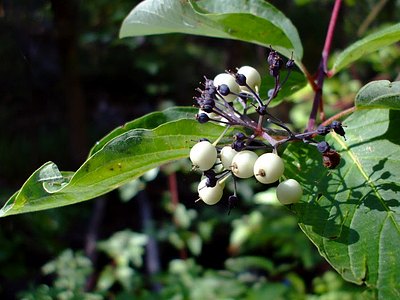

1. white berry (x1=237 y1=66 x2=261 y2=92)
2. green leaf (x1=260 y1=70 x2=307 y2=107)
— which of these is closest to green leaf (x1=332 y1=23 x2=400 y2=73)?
green leaf (x1=260 y1=70 x2=307 y2=107)

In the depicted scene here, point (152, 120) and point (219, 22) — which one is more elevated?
point (219, 22)

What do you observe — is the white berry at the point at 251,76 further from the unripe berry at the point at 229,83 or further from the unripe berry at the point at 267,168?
the unripe berry at the point at 267,168

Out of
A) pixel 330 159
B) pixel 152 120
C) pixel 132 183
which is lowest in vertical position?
pixel 132 183

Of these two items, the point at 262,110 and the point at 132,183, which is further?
the point at 132,183

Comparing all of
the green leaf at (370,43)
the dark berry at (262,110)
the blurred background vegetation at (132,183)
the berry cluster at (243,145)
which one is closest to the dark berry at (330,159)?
the berry cluster at (243,145)

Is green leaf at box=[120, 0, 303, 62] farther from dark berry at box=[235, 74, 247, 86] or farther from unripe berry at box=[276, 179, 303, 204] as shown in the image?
unripe berry at box=[276, 179, 303, 204]

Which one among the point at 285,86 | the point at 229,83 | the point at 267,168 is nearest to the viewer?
the point at 267,168

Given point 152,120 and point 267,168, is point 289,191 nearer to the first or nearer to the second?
point 267,168

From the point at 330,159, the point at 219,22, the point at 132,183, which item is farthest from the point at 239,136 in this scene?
the point at 132,183
